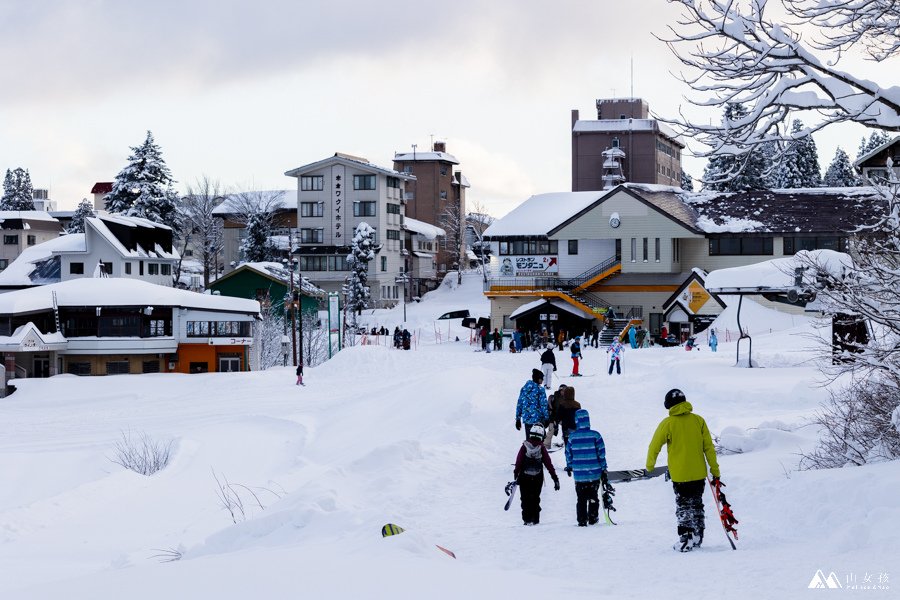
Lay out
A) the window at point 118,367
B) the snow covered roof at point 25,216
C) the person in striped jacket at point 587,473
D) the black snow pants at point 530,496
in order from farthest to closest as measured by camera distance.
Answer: the snow covered roof at point 25,216, the window at point 118,367, the black snow pants at point 530,496, the person in striped jacket at point 587,473

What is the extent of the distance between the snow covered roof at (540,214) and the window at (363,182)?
17.1 metres

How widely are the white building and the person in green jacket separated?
2645 inches

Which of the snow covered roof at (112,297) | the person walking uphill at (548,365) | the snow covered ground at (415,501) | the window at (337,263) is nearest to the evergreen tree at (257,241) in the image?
the window at (337,263)

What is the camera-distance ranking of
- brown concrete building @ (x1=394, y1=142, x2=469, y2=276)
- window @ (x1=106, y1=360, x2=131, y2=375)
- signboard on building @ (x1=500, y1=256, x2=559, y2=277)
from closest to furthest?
1. window @ (x1=106, y1=360, x2=131, y2=375)
2. signboard on building @ (x1=500, y1=256, x2=559, y2=277)
3. brown concrete building @ (x1=394, y1=142, x2=469, y2=276)

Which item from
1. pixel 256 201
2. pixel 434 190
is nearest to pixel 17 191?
pixel 256 201

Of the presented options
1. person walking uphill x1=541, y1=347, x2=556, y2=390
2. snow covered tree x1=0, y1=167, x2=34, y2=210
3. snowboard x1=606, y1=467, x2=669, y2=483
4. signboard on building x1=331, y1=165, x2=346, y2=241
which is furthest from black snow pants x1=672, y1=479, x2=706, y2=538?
snow covered tree x1=0, y1=167, x2=34, y2=210

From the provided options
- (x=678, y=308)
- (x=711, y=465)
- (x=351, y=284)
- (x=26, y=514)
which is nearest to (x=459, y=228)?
(x=351, y=284)

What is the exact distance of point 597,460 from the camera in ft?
37.3

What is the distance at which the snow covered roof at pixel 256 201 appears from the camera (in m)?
86.6

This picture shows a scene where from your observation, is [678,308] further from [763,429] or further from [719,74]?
[719,74]

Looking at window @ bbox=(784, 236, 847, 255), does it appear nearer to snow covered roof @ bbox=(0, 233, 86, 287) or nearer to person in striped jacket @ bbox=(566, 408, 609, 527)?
snow covered roof @ bbox=(0, 233, 86, 287)

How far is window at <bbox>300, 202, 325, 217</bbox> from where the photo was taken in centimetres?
7750

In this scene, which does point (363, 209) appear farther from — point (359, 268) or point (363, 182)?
point (359, 268)

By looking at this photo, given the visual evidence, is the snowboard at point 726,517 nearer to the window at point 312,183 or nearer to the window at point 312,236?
the window at point 312,236
